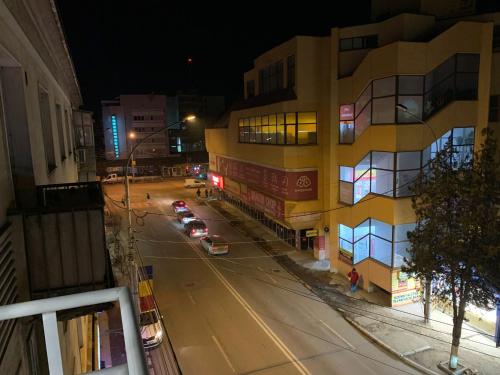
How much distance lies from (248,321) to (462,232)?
10251mm

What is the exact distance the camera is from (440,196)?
1360 centimetres

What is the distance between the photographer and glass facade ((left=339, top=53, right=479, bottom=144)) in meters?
18.3

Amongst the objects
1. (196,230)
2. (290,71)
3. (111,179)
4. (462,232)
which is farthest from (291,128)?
(111,179)

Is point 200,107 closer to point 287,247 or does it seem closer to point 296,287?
point 287,247

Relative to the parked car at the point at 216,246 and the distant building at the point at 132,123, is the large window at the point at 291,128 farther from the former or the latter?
the distant building at the point at 132,123

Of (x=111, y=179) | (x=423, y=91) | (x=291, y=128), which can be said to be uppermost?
(x=423, y=91)

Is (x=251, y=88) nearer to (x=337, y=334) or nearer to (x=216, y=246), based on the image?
(x=216, y=246)

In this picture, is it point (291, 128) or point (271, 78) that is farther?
point (271, 78)

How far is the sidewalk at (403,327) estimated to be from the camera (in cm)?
1491

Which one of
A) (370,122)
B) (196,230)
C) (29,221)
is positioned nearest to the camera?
(29,221)

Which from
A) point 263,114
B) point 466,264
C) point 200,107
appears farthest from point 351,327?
point 200,107

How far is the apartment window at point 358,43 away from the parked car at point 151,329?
18183 millimetres

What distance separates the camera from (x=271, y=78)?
30000 mm

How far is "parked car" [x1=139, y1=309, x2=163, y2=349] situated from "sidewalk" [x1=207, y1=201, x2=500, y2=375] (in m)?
8.80
